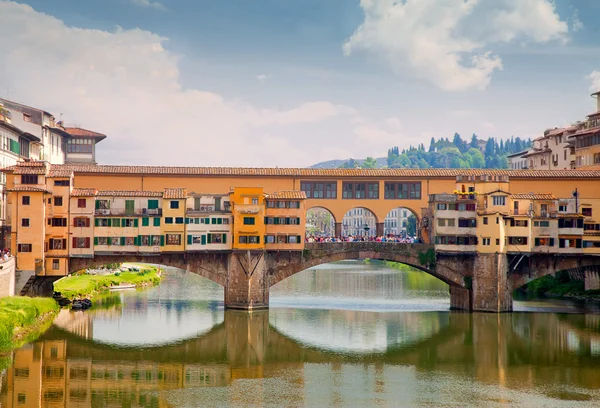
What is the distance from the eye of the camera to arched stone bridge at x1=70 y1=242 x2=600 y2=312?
198ft

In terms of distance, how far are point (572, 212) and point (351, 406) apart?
34.1m

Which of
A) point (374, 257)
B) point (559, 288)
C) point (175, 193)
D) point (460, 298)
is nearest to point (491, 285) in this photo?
point (460, 298)

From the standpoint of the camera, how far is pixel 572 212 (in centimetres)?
6388

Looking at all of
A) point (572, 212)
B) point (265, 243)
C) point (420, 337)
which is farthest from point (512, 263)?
point (265, 243)

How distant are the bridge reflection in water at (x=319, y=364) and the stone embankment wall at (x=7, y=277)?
12.6 feet

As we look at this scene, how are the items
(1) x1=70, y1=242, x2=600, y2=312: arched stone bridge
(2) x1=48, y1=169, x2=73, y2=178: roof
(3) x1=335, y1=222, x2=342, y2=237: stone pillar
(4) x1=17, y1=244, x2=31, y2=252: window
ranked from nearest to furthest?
1. (4) x1=17, y1=244, x2=31, y2=252: window
2. (2) x1=48, y1=169, x2=73, y2=178: roof
3. (1) x1=70, y1=242, x2=600, y2=312: arched stone bridge
4. (3) x1=335, y1=222, x2=342, y2=237: stone pillar

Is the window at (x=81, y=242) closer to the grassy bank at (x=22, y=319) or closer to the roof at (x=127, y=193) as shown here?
the roof at (x=127, y=193)

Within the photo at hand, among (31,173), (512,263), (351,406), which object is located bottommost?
(351,406)

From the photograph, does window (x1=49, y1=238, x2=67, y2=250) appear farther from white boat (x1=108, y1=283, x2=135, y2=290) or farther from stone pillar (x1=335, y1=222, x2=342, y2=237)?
stone pillar (x1=335, y1=222, x2=342, y2=237)

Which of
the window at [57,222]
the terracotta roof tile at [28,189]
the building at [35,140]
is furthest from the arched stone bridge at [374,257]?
the building at [35,140]

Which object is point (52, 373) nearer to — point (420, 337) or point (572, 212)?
point (420, 337)

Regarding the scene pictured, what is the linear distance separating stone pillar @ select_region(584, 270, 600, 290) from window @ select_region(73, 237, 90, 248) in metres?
39.1

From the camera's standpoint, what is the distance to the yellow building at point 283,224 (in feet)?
202

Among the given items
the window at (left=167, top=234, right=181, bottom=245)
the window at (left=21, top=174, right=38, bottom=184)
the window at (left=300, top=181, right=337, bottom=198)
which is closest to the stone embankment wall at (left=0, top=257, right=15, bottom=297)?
the window at (left=21, top=174, right=38, bottom=184)
